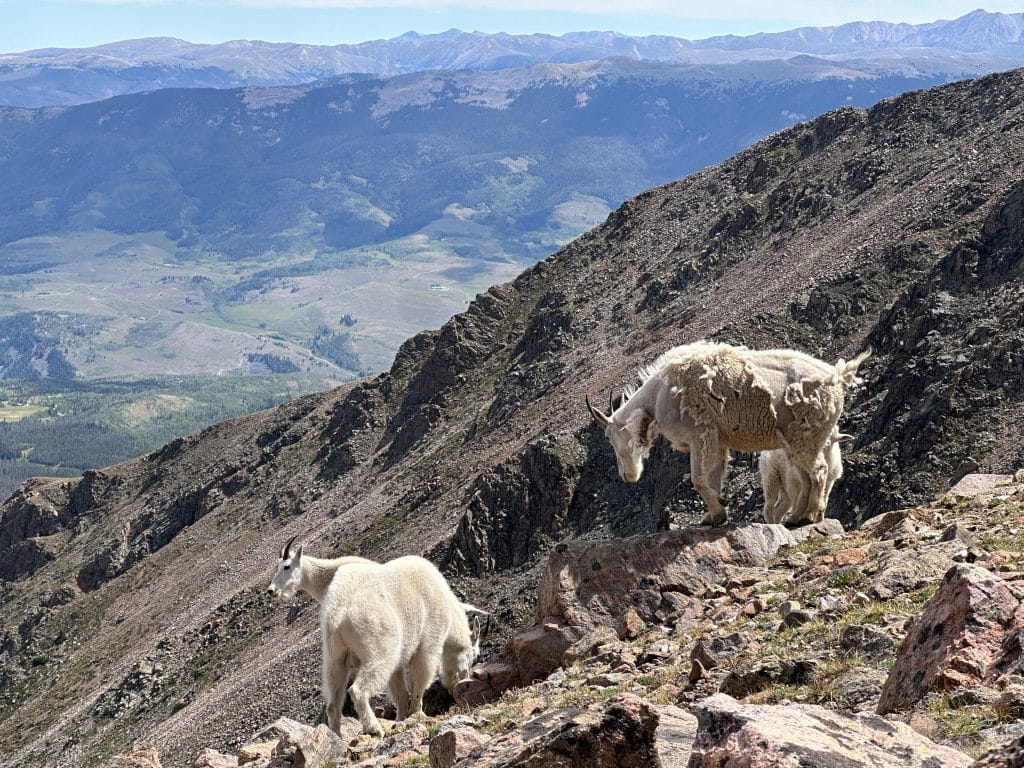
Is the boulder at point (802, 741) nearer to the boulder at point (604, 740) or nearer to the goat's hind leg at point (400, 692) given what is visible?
the boulder at point (604, 740)

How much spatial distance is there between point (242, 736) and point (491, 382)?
3756 centimetres

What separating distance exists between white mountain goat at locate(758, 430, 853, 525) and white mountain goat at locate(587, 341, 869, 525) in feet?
1.59

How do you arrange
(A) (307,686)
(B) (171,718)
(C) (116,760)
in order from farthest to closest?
(B) (171,718), (A) (307,686), (C) (116,760)

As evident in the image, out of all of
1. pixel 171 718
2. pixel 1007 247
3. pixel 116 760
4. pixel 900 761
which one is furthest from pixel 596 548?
pixel 171 718

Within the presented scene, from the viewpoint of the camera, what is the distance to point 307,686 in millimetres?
42125

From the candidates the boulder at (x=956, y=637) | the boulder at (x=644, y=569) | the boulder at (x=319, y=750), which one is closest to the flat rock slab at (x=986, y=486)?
the boulder at (x=644, y=569)

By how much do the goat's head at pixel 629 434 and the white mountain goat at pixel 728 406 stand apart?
0.02 m

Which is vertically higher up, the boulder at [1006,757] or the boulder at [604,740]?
the boulder at [1006,757]

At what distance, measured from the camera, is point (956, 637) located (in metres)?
9.56

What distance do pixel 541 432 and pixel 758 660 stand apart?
1741 inches

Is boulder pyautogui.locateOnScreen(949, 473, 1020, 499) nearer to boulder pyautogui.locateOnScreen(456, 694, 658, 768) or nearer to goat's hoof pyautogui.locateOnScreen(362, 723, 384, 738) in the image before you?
goat's hoof pyautogui.locateOnScreen(362, 723, 384, 738)

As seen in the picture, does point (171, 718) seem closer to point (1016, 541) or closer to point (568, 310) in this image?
point (568, 310)

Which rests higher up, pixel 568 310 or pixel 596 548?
pixel 596 548

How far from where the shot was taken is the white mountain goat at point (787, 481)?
1838 cm
